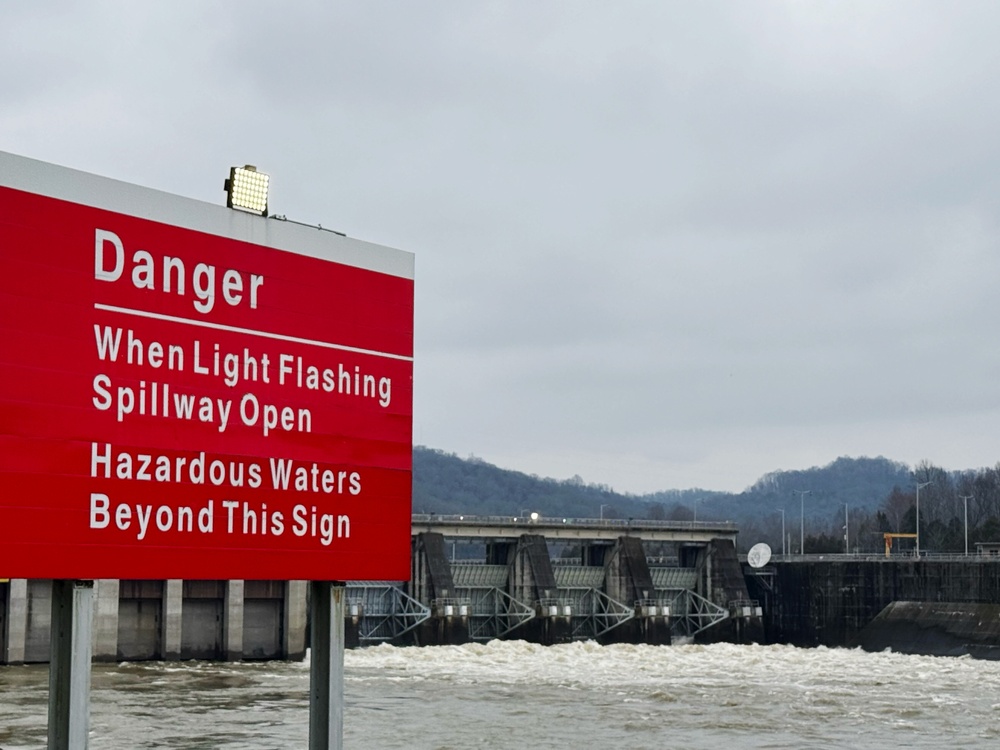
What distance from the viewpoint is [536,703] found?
45.9m

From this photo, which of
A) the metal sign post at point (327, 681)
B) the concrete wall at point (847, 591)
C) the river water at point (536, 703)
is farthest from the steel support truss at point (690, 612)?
the metal sign post at point (327, 681)

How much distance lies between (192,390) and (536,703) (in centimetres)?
3539

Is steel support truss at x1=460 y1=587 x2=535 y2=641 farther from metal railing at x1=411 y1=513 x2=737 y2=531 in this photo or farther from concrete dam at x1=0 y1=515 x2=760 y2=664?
metal railing at x1=411 y1=513 x2=737 y2=531

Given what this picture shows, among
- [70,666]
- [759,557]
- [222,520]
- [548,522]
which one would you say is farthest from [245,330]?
[759,557]

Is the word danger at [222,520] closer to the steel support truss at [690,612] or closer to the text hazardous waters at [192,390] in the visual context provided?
the text hazardous waters at [192,390]

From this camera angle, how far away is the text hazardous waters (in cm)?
1148

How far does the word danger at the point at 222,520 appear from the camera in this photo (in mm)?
11961

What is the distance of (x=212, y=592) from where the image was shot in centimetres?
6284

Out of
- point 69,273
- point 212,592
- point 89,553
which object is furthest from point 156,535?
point 212,592

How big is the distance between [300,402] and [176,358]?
145 centimetres

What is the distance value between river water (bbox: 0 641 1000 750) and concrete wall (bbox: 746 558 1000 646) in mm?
8924

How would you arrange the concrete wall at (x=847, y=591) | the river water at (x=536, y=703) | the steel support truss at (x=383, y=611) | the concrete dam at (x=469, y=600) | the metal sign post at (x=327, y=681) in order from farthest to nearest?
the concrete wall at (x=847, y=591) < the steel support truss at (x=383, y=611) < the concrete dam at (x=469, y=600) < the river water at (x=536, y=703) < the metal sign post at (x=327, y=681)

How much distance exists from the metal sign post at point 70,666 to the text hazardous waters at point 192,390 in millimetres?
389

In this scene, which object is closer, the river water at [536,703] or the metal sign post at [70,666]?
the metal sign post at [70,666]
